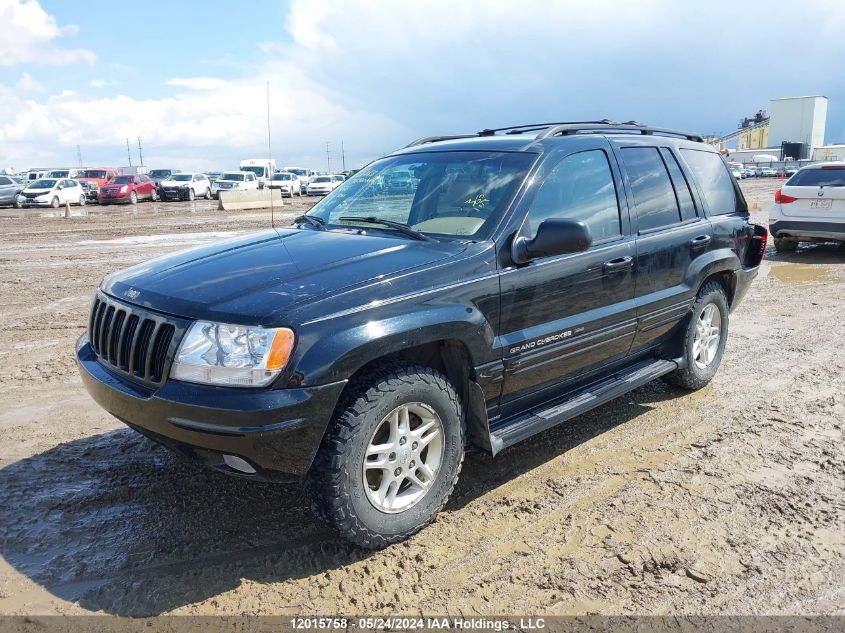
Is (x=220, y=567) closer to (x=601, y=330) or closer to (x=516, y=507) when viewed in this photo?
(x=516, y=507)

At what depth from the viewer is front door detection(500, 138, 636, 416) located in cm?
363

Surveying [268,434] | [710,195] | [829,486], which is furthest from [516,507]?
[710,195]

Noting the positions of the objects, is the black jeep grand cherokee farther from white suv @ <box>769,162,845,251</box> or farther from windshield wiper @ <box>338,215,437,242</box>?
white suv @ <box>769,162,845,251</box>

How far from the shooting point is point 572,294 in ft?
12.8

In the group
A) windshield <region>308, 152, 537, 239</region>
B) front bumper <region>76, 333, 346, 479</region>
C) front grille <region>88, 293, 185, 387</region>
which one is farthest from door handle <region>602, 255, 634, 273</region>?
front grille <region>88, 293, 185, 387</region>

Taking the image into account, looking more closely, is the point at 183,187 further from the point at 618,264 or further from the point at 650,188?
the point at 618,264

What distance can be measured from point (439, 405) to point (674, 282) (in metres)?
2.39

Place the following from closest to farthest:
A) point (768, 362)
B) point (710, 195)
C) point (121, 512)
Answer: point (121, 512)
point (710, 195)
point (768, 362)

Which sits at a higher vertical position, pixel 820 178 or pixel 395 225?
pixel 820 178

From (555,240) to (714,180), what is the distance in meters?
2.83

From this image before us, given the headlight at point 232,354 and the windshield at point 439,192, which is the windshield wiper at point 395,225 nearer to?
the windshield at point 439,192

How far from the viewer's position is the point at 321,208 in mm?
4641

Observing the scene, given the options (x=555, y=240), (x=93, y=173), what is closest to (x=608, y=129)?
(x=555, y=240)

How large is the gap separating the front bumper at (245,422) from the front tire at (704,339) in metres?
3.30
